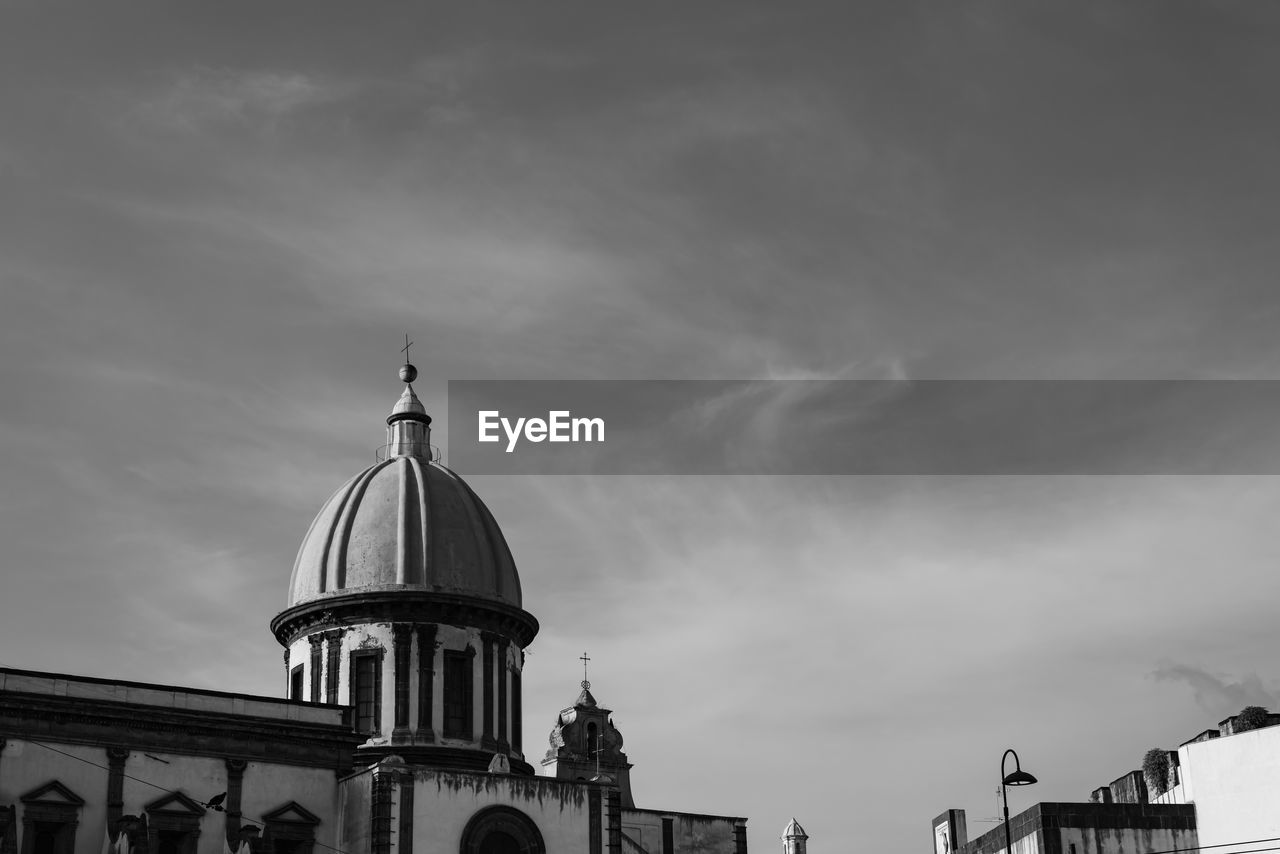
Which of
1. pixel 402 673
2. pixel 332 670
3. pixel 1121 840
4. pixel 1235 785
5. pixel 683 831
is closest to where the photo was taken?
pixel 1235 785

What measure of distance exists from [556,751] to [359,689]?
18.3 meters

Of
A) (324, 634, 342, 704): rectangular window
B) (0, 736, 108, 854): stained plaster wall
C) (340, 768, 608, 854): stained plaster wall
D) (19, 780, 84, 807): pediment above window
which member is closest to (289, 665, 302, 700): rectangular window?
(324, 634, 342, 704): rectangular window

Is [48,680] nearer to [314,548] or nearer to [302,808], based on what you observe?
[302,808]

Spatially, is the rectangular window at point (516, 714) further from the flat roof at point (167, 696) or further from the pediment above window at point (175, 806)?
the pediment above window at point (175, 806)

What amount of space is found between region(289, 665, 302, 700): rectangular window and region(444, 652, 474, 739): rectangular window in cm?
483

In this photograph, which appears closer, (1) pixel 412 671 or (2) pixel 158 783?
(2) pixel 158 783

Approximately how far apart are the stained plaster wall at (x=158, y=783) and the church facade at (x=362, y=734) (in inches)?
1.7

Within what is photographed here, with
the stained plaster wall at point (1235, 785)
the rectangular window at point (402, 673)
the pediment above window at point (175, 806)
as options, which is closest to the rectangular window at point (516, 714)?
the rectangular window at point (402, 673)

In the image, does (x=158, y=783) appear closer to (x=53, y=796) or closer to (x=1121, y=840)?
(x=53, y=796)

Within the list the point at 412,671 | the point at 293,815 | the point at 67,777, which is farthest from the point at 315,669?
the point at 67,777

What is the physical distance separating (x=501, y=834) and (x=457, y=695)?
21.8 feet

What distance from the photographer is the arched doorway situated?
45594 mm

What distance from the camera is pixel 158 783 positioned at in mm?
43656

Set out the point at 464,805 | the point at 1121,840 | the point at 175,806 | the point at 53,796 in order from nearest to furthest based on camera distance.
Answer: the point at 53,796, the point at 175,806, the point at 464,805, the point at 1121,840
